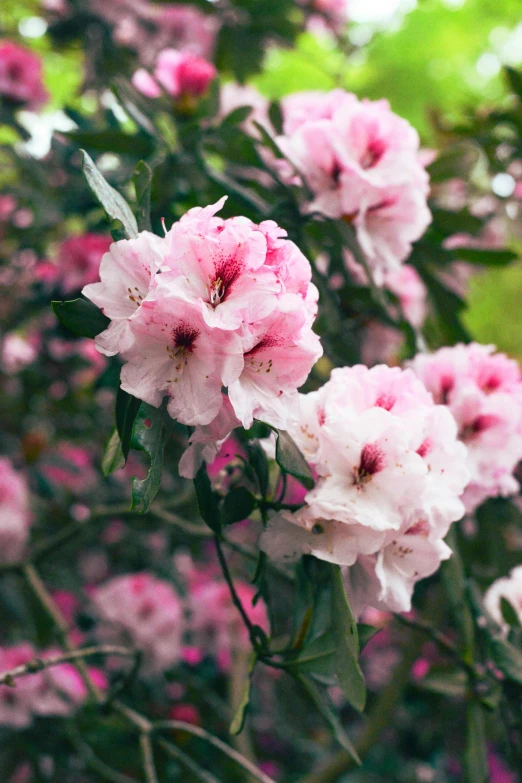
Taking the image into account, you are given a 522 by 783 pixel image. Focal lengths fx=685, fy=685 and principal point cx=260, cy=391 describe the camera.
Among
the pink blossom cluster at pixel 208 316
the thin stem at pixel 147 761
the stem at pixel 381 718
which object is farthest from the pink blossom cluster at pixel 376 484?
the stem at pixel 381 718

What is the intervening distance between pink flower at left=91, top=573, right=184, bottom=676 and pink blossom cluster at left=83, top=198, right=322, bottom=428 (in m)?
1.39

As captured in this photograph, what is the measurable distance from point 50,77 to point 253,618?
9.39ft

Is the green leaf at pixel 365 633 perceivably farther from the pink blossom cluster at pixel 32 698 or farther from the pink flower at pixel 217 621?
the pink flower at pixel 217 621

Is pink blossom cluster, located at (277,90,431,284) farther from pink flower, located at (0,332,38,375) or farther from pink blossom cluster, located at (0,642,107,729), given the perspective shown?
pink flower, located at (0,332,38,375)

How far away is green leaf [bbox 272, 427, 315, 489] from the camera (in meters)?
0.62

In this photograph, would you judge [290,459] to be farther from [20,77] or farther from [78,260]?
[20,77]

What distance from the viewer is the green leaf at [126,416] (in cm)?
60

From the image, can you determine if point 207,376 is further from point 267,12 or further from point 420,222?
point 267,12

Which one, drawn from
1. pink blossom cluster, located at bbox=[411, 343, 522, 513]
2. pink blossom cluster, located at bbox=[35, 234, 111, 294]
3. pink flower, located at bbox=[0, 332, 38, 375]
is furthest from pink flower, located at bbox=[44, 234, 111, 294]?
pink blossom cluster, located at bbox=[411, 343, 522, 513]

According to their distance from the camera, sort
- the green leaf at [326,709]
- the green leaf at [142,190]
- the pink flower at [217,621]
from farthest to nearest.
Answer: the pink flower at [217,621] → the green leaf at [326,709] → the green leaf at [142,190]

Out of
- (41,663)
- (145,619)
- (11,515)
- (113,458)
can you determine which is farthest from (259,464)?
(145,619)

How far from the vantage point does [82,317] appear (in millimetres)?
612

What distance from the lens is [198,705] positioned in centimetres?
218

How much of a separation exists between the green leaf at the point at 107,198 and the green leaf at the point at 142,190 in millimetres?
17
